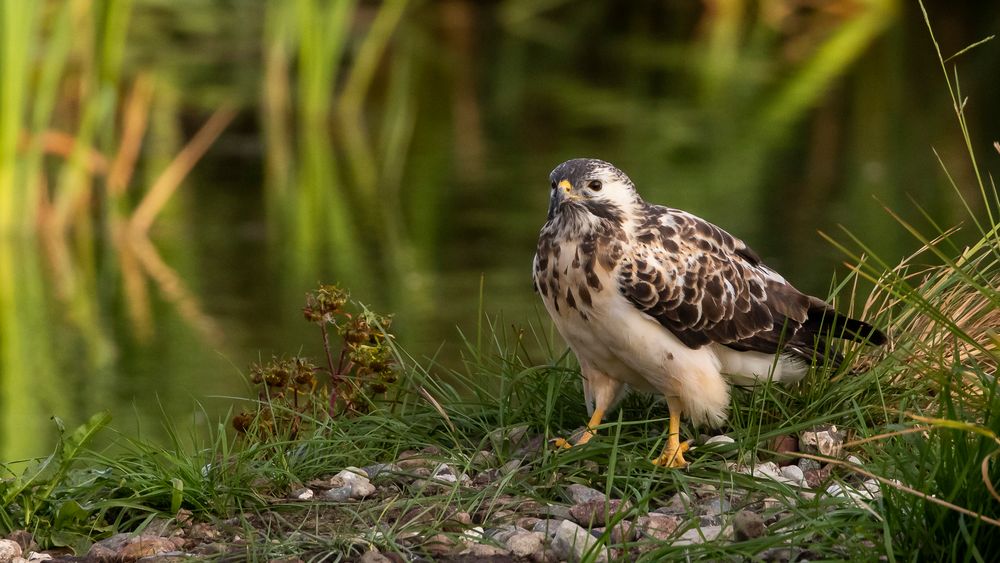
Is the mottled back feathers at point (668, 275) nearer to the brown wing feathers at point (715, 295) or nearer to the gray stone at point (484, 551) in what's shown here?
the brown wing feathers at point (715, 295)

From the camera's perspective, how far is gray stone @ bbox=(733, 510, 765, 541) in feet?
10.8

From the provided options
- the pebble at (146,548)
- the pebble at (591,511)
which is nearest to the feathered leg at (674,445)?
the pebble at (591,511)

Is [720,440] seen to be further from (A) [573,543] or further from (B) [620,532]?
(A) [573,543]

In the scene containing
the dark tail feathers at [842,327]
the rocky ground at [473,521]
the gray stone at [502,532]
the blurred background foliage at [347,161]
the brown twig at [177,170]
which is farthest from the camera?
the brown twig at [177,170]

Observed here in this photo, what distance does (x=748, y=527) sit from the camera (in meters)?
3.29

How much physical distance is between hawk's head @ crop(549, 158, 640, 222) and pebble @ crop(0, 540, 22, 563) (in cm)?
159

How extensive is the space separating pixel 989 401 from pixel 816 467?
0.93 meters

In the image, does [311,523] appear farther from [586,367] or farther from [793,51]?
[793,51]

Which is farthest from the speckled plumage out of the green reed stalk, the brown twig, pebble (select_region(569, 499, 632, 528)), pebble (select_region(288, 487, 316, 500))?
the brown twig

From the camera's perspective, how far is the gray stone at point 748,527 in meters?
3.29

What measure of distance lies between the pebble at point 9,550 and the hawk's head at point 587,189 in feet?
5.22

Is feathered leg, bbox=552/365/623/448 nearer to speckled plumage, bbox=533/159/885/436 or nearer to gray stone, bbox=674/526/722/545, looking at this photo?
speckled plumage, bbox=533/159/885/436

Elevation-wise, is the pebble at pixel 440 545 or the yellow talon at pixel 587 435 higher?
the yellow talon at pixel 587 435

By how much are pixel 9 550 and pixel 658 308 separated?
172 centimetres
